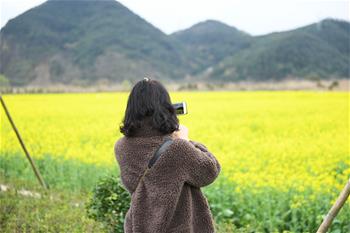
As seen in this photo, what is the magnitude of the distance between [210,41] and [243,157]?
252 feet

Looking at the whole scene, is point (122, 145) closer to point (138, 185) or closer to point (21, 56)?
point (138, 185)

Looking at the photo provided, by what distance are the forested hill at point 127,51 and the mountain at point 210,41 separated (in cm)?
27

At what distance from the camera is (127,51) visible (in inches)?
2479

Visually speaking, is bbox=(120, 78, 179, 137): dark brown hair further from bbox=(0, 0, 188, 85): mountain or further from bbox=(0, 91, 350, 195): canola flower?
bbox=(0, 0, 188, 85): mountain

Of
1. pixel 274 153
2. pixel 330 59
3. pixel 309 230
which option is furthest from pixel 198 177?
pixel 330 59

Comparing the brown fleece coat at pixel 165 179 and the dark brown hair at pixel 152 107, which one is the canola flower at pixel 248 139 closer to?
the brown fleece coat at pixel 165 179

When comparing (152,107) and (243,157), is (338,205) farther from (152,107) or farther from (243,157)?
(243,157)

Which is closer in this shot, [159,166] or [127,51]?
[159,166]

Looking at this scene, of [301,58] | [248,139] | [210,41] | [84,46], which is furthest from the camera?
[210,41]

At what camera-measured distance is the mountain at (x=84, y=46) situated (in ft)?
157

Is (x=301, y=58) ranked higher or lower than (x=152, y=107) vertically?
higher

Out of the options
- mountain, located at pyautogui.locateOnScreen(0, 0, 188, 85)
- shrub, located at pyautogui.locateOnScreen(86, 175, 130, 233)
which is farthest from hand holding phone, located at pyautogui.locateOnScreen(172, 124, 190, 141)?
mountain, located at pyautogui.locateOnScreen(0, 0, 188, 85)

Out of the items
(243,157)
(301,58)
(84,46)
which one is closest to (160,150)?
(243,157)

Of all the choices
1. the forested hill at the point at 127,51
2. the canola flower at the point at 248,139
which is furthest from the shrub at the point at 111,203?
the forested hill at the point at 127,51
